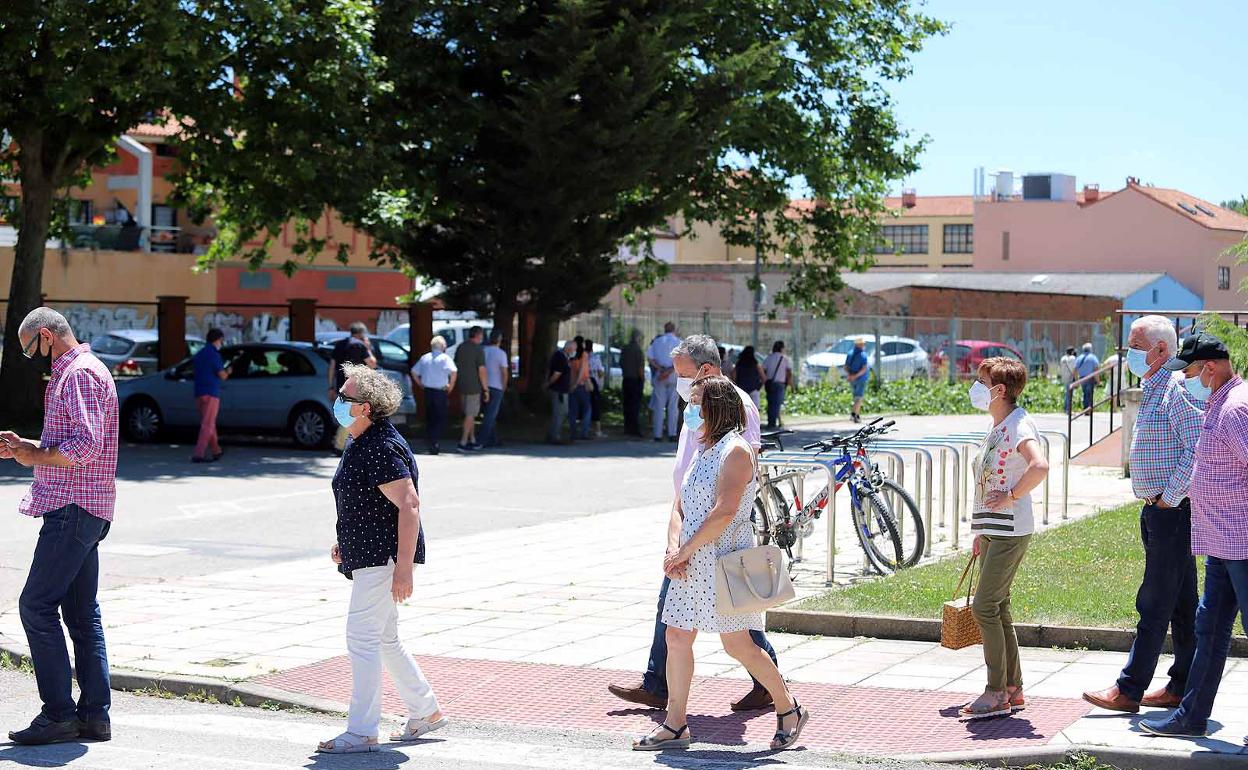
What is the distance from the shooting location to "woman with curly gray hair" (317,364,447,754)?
669 centimetres

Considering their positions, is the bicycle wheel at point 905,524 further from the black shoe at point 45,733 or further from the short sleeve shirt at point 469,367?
the short sleeve shirt at point 469,367

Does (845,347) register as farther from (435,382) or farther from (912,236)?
(912,236)

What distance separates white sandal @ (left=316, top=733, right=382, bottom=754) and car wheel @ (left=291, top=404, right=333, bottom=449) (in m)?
16.9

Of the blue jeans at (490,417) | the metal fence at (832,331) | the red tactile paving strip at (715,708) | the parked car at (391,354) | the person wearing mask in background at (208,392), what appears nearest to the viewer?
the red tactile paving strip at (715,708)

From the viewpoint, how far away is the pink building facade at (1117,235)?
75.6 meters

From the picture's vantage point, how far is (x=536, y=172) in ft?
85.9

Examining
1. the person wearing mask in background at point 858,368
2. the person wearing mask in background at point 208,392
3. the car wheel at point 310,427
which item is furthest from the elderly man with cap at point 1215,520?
the person wearing mask in background at point 858,368

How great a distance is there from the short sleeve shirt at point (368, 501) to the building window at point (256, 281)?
1620 inches

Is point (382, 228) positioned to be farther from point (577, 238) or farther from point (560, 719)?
point (560, 719)

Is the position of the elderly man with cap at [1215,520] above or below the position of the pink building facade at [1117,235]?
below

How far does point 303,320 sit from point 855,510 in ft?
64.1

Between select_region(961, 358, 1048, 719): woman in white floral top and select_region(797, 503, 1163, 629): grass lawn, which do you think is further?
select_region(797, 503, 1163, 629): grass lawn

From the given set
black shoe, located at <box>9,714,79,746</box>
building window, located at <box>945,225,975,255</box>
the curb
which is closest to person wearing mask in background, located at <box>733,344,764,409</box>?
the curb

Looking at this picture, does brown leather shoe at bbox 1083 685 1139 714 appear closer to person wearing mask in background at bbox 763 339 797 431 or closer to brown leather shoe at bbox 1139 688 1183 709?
brown leather shoe at bbox 1139 688 1183 709
